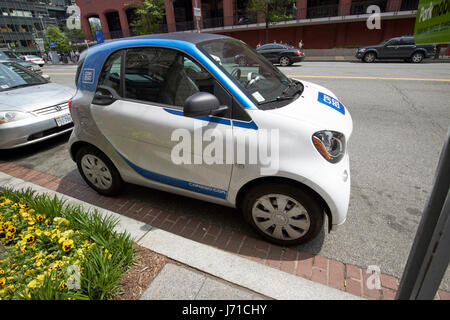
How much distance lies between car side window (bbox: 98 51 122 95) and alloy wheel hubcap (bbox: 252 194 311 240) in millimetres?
1904

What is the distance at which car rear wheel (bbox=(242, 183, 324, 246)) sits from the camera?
7.09 ft

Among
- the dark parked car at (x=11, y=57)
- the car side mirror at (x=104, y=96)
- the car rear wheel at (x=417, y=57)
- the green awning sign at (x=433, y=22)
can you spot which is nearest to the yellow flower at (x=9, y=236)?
the car side mirror at (x=104, y=96)

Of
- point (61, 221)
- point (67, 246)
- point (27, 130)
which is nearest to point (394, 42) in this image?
point (27, 130)

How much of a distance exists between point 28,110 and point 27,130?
1.21 ft

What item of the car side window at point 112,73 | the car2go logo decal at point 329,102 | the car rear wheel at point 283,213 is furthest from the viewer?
the car side window at point 112,73

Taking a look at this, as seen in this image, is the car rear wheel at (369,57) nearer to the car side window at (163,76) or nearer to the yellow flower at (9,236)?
the car side window at (163,76)

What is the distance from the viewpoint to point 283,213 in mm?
2277

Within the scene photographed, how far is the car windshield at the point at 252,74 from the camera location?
2324 millimetres

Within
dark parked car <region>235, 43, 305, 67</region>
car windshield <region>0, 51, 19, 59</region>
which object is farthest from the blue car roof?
dark parked car <region>235, 43, 305, 67</region>

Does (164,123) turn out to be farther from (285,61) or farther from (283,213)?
(285,61)

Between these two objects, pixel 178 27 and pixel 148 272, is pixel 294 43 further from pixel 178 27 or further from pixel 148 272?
pixel 148 272

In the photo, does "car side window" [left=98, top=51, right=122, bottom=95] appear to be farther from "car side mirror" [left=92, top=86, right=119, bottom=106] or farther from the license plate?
the license plate

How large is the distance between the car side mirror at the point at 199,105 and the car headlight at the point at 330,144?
844 millimetres
